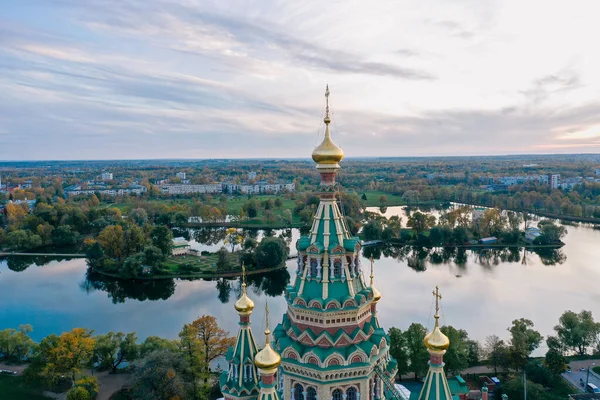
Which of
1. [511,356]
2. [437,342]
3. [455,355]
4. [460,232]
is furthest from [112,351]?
[460,232]

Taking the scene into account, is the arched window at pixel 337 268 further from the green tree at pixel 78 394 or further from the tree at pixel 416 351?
the green tree at pixel 78 394

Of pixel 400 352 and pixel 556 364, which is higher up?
pixel 400 352

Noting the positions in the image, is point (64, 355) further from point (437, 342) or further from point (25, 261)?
point (25, 261)

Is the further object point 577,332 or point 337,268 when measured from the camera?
point 577,332

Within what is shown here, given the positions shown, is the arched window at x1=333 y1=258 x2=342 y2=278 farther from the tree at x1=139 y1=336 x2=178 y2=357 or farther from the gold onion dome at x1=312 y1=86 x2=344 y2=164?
the tree at x1=139 y1=336 x2=178 y2=357

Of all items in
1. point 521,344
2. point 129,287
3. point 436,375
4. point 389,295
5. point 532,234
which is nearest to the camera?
point 436,375

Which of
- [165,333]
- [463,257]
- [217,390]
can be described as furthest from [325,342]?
[463,257]
